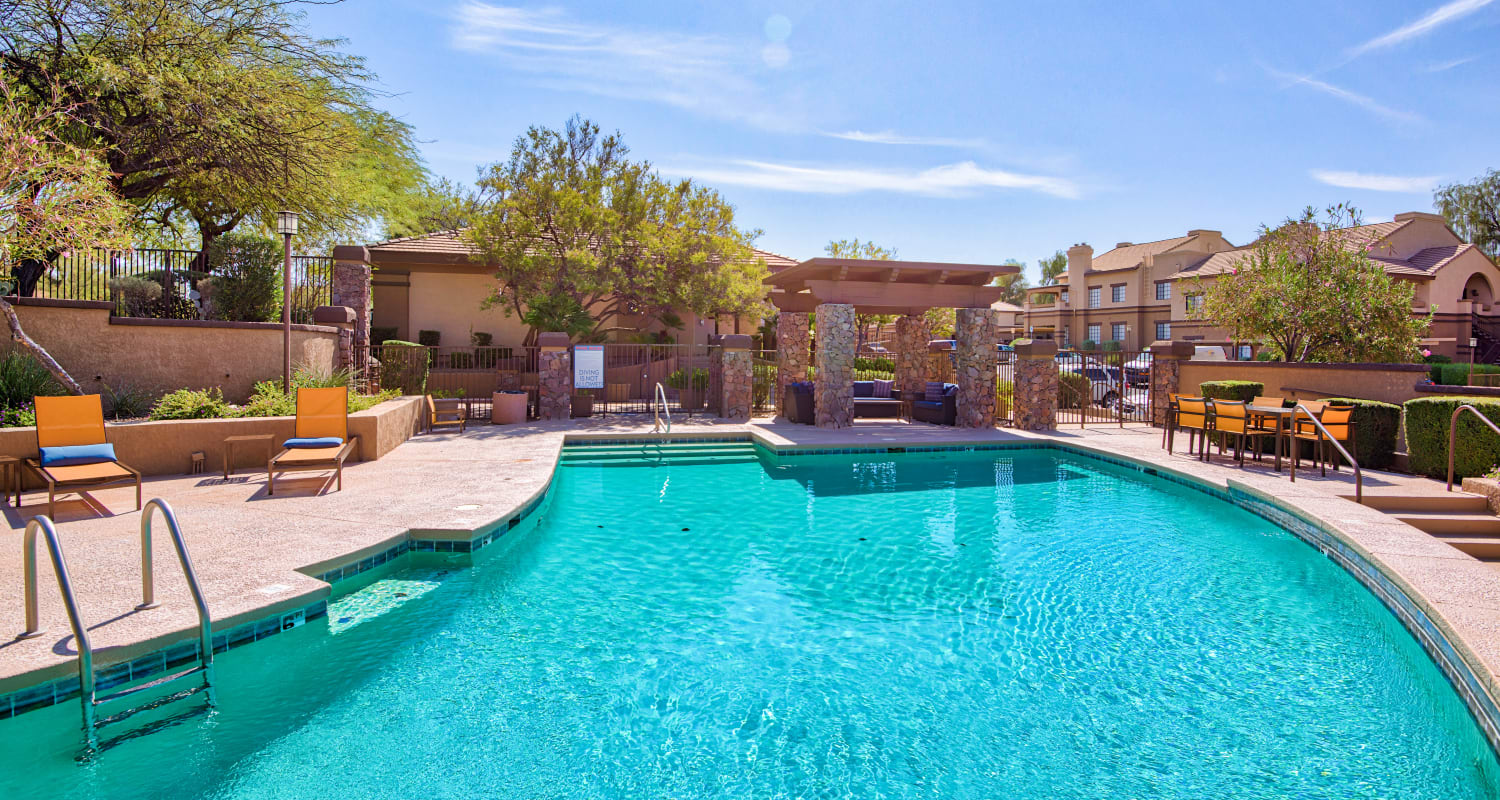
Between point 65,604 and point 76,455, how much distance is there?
14.8 feet

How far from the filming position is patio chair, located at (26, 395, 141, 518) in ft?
21.2

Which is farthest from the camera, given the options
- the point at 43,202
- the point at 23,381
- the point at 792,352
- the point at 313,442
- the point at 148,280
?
the point at 792,352

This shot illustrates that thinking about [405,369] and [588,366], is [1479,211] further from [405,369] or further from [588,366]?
[405,369]

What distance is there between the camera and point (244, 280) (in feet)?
40.6

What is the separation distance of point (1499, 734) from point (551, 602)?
554cm

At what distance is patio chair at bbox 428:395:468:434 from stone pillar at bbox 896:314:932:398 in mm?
10406

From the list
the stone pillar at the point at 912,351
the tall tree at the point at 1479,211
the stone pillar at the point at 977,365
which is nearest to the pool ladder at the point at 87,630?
the stone pillar at the point at 977,365

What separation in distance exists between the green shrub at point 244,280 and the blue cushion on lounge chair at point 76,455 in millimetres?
5846

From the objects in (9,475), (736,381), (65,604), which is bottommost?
(65,604)

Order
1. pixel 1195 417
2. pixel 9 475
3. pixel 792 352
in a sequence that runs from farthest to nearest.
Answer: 1. pixel 792 352
2. pixel 1195 417
3. pixel 9 475

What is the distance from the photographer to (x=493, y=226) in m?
17.7

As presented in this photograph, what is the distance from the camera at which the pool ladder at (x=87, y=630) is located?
3359mm

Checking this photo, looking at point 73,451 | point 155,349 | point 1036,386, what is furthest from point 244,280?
point 1036,386

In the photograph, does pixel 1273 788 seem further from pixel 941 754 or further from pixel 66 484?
pixel 66 484
